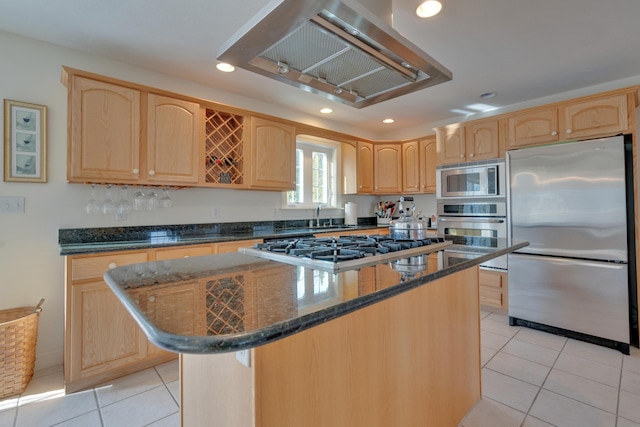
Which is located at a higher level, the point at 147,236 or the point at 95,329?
the point at 147,236

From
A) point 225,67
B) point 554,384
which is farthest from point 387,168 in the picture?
point 554,384

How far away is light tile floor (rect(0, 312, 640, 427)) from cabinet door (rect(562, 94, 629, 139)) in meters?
1.80

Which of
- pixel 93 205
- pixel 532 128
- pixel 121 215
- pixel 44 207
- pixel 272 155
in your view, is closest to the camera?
pixel 44 207

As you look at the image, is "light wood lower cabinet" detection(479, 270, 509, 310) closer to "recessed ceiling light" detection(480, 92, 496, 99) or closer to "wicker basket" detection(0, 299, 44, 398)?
"recessed ceiling light" detection(480, 92, 496, 99)

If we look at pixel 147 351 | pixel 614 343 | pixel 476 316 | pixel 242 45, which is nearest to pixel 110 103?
pixel 242 45

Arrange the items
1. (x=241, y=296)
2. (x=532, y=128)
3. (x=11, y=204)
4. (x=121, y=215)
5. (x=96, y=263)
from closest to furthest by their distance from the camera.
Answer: (x=241, y=296)
(x=96, y=263)
(x=11, y=204)
(x=121, y=215)
(x=532, y=128)

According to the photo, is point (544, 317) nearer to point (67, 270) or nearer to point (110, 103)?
point (67, 270)

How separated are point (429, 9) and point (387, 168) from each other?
2.62 meters

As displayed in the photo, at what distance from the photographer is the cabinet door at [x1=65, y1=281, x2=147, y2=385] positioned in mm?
1880

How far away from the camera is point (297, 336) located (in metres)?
0.80

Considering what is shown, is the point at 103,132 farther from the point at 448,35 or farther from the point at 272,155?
the point at 448,35

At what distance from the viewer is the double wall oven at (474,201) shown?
3076mm

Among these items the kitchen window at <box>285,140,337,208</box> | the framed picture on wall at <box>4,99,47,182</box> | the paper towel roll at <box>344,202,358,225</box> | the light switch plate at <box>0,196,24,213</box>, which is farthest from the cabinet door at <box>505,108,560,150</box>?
the light switch plate at <box>0,196,24,213</box>

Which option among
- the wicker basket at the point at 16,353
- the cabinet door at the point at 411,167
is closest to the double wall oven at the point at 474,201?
the cabinet door at the point at 411,167
